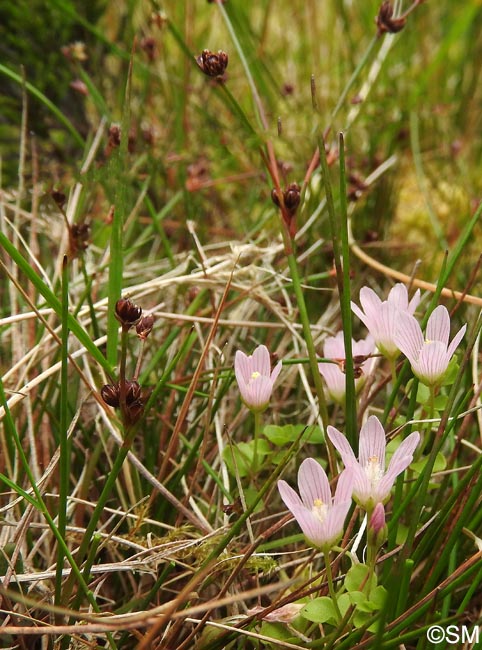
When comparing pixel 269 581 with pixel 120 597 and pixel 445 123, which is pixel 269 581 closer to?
pixel 120 597

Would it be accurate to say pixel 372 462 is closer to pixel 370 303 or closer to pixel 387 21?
pixel 370 303

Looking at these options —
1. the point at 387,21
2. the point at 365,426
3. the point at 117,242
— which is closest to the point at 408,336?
the point at 365,426

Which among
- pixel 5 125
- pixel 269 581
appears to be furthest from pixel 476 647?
pixel 5 125

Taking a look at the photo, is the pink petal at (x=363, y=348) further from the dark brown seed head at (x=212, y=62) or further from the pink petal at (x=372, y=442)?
the dark brown seed head at (x=212, y=62)

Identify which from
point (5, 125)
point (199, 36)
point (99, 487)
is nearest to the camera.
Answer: point (99, 487)

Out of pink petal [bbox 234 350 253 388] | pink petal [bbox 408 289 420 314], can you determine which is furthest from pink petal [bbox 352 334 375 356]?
pink petal [bbox 234 350 253 388]

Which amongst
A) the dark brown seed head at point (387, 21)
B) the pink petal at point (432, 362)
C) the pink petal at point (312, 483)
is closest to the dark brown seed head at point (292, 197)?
the pink petal at point (432, 362)
